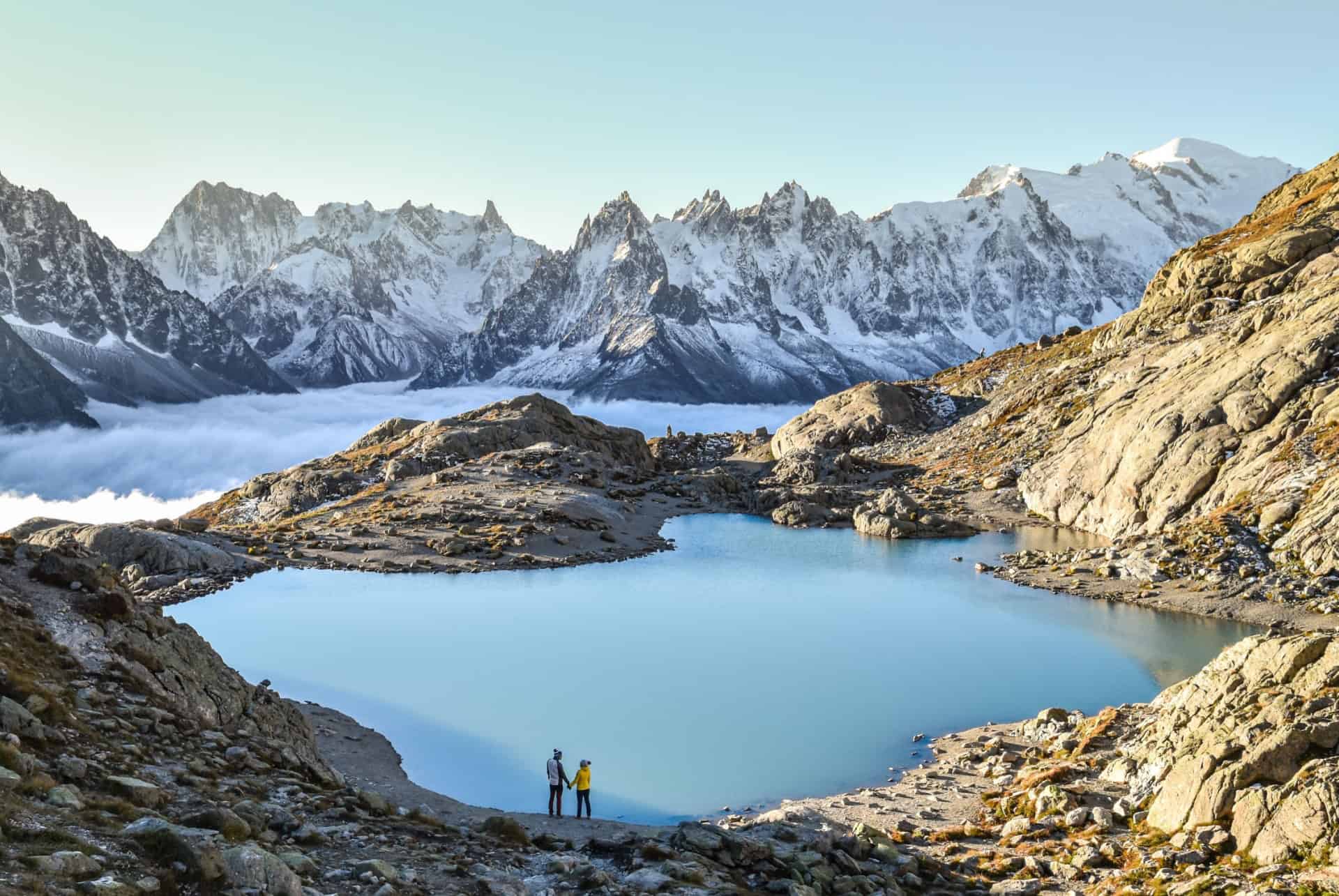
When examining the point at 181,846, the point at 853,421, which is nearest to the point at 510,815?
the point at 181,846

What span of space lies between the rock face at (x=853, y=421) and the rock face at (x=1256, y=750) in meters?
104

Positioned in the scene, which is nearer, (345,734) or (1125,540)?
(345,734)

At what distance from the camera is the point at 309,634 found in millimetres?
54312

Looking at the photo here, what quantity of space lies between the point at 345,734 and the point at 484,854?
18479mm

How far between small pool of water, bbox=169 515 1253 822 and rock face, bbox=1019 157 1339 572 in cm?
871

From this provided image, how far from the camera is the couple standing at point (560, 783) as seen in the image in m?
28.7

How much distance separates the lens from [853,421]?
14038 centimetres

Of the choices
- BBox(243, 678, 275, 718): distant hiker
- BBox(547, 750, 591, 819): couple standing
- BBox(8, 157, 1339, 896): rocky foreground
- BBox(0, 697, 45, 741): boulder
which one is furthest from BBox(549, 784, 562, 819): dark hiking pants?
BBox(0, 697, 45, 741): boulder

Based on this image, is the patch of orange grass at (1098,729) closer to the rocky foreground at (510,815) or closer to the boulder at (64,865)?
the rocky foreground at (510,815)

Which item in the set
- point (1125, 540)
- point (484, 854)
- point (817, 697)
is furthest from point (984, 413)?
point (484, 854)

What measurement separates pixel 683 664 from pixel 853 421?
316 feet

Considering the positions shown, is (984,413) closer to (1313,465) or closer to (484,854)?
(1313,465)

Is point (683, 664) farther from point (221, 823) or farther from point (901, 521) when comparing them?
point (901, 521)

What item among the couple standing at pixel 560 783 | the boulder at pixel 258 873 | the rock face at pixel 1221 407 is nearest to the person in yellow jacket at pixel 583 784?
the couple standing at pixel 560 783
